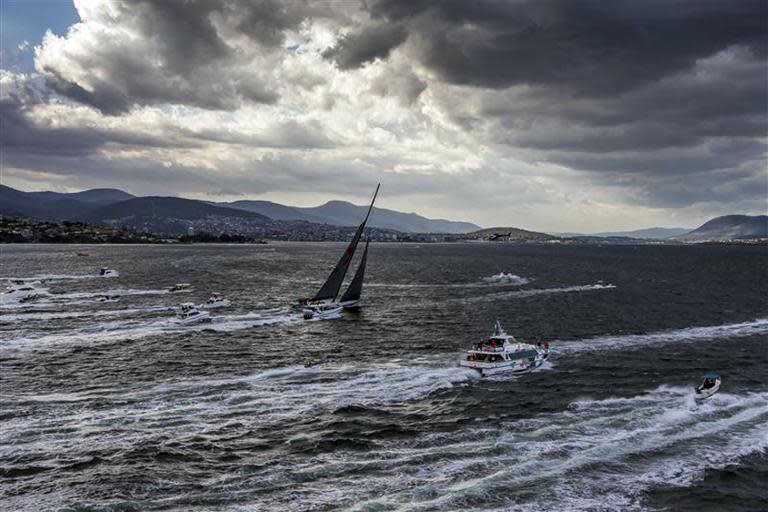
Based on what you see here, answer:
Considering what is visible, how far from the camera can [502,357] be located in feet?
184

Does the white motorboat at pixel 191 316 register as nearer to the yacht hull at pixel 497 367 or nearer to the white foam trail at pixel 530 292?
the yacht hull at pixel 497 367

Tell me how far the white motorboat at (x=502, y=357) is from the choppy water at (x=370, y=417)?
1.72m

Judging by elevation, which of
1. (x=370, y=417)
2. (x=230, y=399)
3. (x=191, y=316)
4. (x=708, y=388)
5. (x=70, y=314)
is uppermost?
(x=708, y=388)

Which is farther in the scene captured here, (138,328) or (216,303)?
(216,303)

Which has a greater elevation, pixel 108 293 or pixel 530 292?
pixel 530 292

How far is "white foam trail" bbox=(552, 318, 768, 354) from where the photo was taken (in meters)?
68.6

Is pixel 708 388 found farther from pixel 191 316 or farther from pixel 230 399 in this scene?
pixel 191 316

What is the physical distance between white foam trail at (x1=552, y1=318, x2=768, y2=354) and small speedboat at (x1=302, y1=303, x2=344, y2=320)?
3783 centimetres

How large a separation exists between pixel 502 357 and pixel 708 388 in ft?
59.2

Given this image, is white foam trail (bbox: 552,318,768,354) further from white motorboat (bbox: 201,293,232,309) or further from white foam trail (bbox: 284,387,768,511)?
white motorboat (bbox: 201,293,232,309)

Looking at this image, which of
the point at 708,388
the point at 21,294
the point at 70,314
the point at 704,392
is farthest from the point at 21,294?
the point at 708,388

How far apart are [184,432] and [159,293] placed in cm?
9201

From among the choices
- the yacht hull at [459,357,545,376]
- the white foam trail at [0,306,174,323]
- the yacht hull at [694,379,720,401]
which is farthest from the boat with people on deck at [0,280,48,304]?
the yacht hull at [694,379,720,401]

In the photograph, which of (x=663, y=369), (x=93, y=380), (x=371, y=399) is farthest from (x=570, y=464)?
(x=93, y=380)
